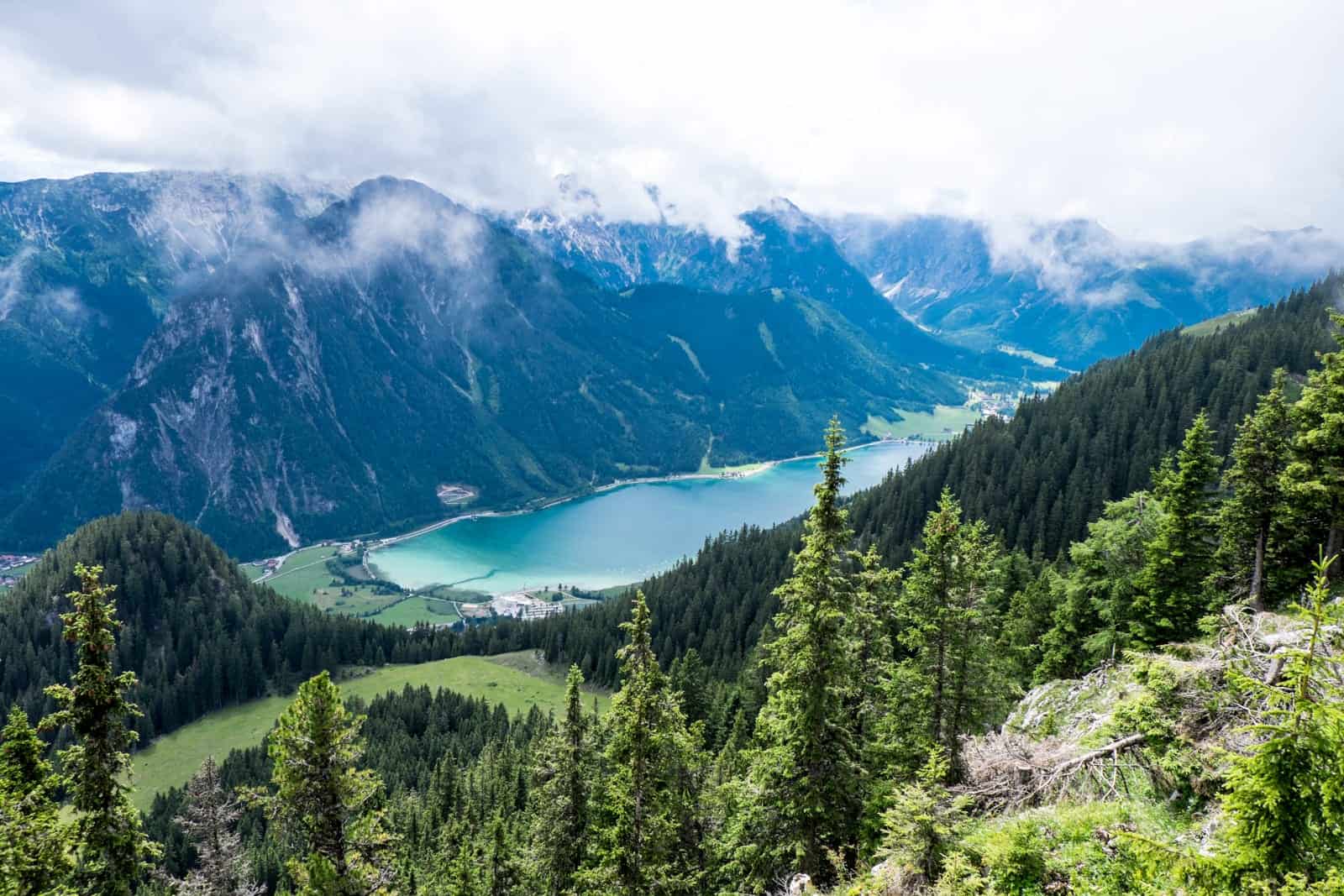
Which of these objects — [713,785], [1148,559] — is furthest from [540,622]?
[1148,559]

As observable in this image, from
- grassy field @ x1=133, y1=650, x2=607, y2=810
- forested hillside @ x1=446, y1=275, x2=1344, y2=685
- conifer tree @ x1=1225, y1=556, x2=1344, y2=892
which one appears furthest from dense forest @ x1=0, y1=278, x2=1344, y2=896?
grassy field @ x1=133, y1=650, x2=607, y2=810

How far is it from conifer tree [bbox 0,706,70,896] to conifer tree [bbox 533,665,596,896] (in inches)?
584

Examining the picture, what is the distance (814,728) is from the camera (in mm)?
21859

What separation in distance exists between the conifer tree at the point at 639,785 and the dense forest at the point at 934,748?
99mm

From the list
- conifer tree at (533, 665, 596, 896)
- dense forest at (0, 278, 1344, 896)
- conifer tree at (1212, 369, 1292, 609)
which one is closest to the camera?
dense forest at (0, 278, 1344, 896)

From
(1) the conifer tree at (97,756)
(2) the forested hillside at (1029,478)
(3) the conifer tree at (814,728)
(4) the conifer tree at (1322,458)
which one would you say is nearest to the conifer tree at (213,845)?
(1) the conifer tree at (97,756)

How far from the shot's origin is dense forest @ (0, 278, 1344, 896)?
1217 centimetres

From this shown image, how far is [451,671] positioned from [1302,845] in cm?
14486

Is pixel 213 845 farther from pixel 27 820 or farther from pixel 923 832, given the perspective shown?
pixel 923 832

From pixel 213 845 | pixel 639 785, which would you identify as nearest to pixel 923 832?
pixel 639 785

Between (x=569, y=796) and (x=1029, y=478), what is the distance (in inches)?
4520

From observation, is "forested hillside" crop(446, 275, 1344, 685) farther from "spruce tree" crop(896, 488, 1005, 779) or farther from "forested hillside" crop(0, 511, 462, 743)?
"spruce tree" crop(896, 488, 1005, 779)

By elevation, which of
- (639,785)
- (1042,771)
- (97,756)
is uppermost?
(97,756)

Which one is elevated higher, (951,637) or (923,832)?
(951,637)
